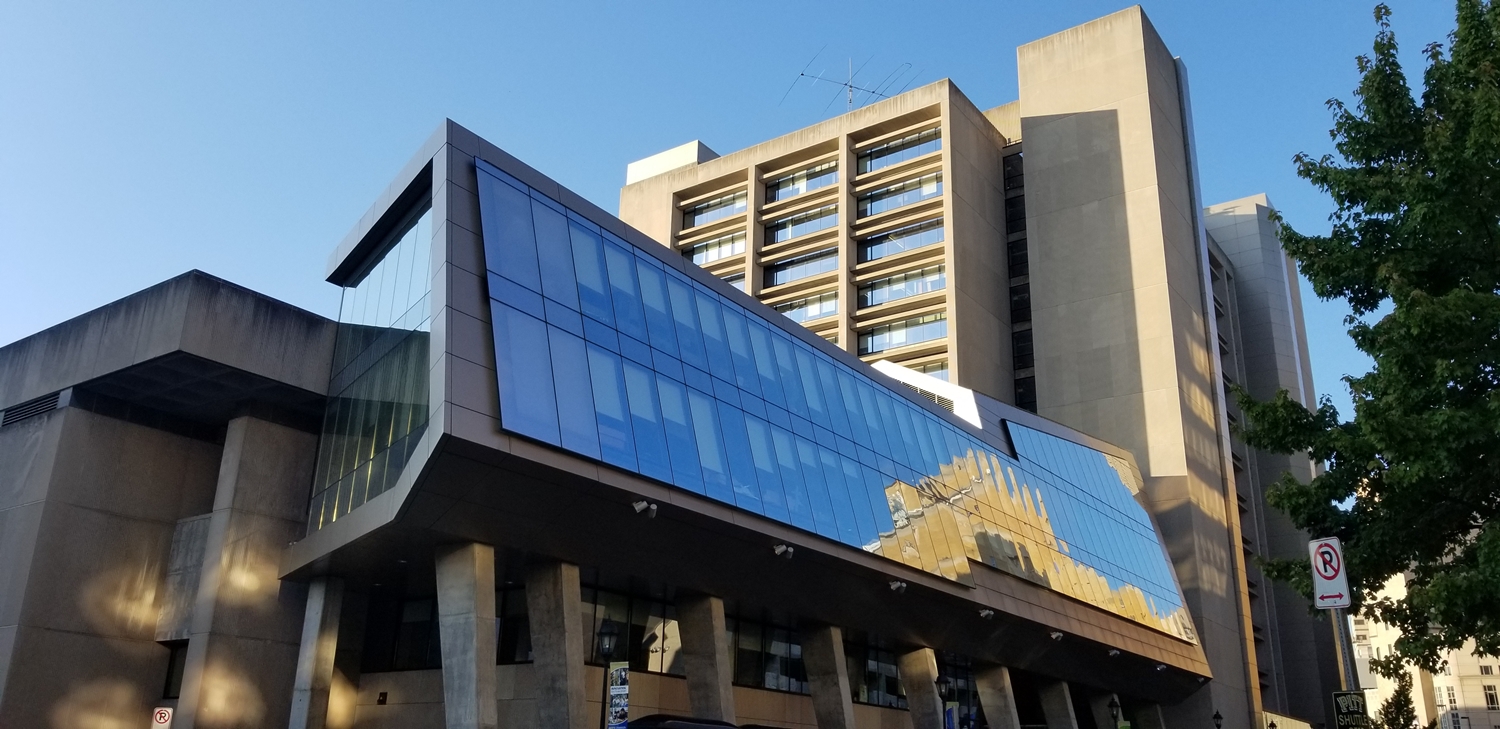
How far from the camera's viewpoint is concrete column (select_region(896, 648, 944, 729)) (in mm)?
36406

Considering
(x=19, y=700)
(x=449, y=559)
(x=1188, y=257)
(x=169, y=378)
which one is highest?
(x=1188, y=257)

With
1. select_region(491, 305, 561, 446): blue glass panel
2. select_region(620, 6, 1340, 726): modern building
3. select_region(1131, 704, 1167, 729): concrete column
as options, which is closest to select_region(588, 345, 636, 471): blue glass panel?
select_region(491, 305, 561, 446): blue glass panel

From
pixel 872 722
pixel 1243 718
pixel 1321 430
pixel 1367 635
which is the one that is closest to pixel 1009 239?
pixel 1243 718

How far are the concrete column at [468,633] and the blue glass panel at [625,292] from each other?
5752mm

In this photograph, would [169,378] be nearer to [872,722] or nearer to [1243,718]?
[872,722]

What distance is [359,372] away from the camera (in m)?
28.2

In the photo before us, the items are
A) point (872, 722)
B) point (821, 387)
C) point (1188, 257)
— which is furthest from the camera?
point (1188, 257)

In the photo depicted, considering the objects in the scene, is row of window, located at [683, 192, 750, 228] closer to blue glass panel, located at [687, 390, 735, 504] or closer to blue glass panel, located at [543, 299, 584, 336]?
blue glass panel, located at [687, 390, 735, 504]

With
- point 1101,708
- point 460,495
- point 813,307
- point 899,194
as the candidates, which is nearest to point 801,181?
point 899,194

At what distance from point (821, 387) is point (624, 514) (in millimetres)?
10448

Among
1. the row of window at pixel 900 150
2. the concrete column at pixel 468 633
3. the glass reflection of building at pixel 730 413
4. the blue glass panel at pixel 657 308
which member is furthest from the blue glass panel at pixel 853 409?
the row of window at pixel 900 150

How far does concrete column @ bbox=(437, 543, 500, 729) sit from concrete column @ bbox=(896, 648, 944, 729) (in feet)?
57.8

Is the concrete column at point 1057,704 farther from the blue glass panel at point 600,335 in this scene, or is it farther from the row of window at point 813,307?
the row of window at point 813,307

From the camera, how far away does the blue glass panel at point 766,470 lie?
2748 cm
